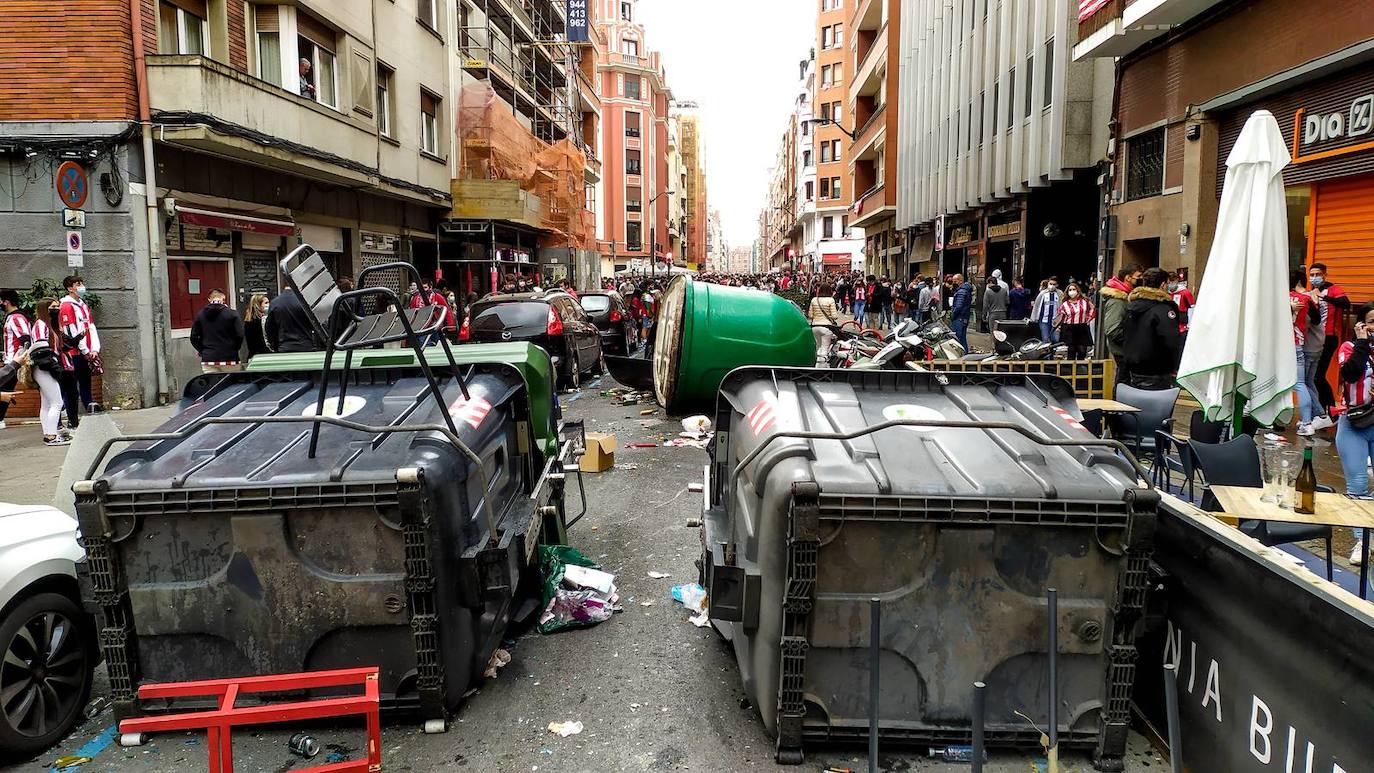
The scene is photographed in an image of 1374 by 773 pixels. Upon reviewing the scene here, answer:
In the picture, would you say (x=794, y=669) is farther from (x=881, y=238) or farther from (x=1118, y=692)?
(x=881, y=238)

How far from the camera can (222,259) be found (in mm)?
15234

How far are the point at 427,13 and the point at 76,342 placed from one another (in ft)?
53.5

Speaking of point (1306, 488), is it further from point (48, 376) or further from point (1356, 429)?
point (48, 376)

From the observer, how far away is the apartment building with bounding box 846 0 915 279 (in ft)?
133

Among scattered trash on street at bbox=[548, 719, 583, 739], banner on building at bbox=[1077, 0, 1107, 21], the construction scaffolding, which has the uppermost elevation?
the construction scaffolding

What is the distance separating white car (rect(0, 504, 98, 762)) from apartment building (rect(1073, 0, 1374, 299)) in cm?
1316

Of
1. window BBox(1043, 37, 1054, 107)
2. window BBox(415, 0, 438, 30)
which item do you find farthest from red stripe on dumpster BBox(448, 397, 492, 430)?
window BBox(415, 0, 438, 30)

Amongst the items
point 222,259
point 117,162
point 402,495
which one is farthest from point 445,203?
point 402,495

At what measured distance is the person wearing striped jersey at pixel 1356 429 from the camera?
20.8ft

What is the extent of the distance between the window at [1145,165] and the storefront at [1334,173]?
321cm

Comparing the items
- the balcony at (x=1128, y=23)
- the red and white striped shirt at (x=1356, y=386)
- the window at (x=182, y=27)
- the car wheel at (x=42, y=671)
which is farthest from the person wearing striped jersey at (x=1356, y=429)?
the window at (x=182, y=27)

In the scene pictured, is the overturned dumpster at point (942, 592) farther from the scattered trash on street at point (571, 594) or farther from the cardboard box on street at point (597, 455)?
the cardboard box on street at point (597, 455)

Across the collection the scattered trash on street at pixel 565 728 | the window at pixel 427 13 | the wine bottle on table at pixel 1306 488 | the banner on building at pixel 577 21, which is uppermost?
the banner on building at pixel 577 21

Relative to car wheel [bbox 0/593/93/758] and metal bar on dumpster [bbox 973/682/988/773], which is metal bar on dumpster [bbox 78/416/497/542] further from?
metal bar on dumpster [bbox 973/682/988/773]
